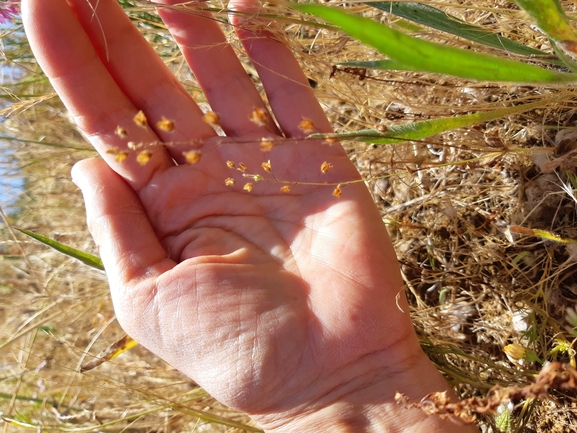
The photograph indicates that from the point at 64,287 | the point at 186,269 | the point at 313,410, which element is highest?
the point at 186,269

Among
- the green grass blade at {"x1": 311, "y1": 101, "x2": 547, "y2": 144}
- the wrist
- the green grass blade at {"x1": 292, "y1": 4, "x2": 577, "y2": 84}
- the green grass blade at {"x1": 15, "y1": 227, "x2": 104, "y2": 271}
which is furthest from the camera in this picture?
the green grass blade at {"x1": 15, "y1": 227, "x2": 104, "y2": 271}

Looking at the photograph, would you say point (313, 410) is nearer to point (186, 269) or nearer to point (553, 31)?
point (186, 269)

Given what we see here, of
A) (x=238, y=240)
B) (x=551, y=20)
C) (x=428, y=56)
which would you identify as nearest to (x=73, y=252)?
(x=238, y=240)

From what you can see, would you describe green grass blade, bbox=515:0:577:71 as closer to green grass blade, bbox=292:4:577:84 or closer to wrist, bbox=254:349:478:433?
green grass blade, bbox=292:4:577:84

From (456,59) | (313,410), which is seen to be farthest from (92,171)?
(456,59)

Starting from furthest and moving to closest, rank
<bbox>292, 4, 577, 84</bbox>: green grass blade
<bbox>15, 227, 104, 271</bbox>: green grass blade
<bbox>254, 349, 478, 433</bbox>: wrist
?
<bbox>15, 227, 104, 271</bbox>: green grass blade → <bbox>254, 349, 478, 433</bbox>: wrist → <bbox>292, 4, 577, 84</bbox>: green grass blade

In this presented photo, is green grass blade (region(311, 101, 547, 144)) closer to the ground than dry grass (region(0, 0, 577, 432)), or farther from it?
farther from it

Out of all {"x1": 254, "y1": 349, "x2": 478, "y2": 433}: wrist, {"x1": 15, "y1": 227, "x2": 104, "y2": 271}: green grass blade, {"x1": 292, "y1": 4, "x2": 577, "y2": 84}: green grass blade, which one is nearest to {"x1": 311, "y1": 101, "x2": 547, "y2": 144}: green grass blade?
{"x1": 292, "y1": 4, "x2": 577, "y2": 84}: green grass blade
